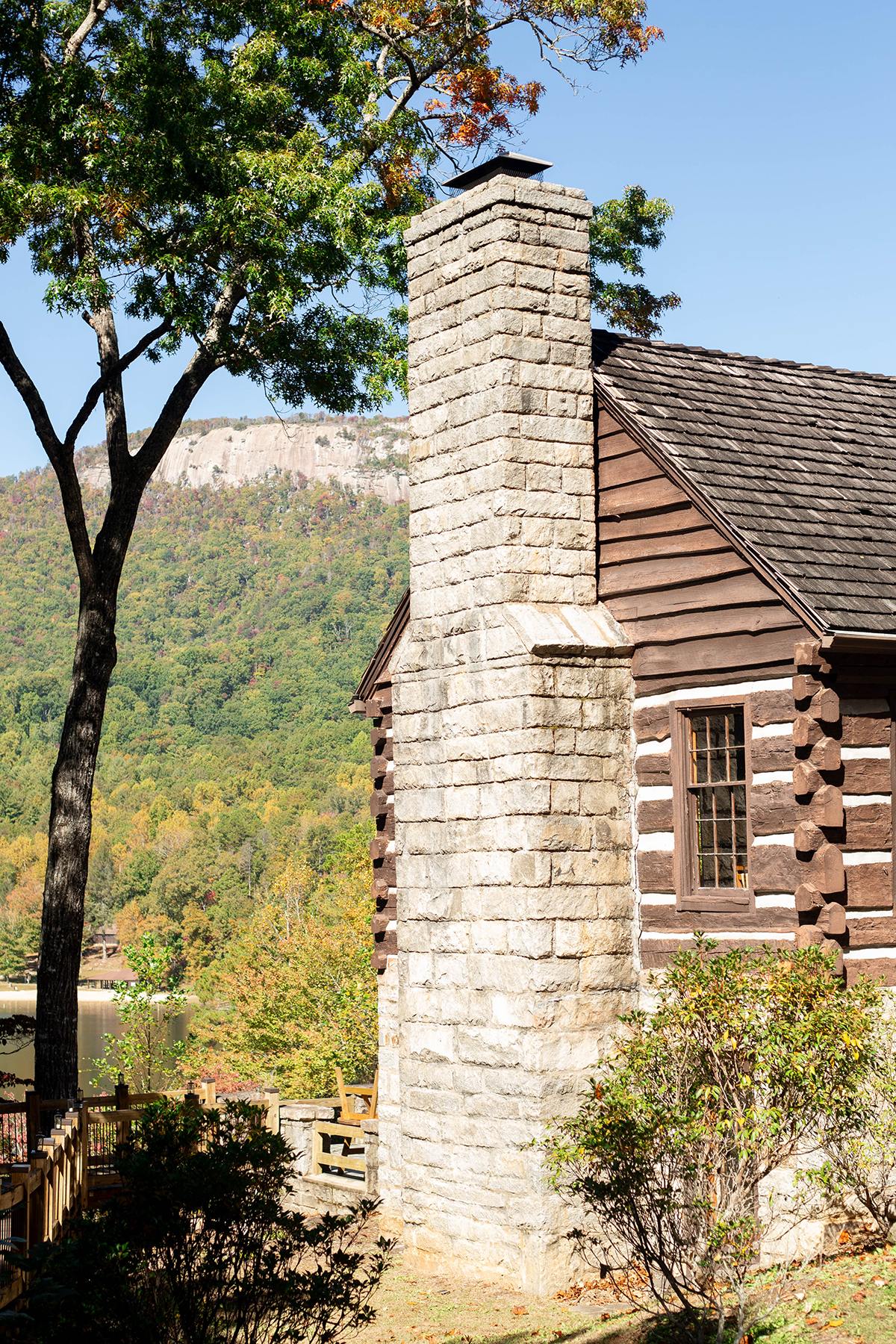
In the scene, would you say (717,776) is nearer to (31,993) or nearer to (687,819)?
(687,819)

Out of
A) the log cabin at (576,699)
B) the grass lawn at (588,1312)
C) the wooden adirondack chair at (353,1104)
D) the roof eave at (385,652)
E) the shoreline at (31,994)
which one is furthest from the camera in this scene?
the shoreline at (31,994)

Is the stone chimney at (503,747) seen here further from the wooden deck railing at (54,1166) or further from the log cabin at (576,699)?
the wooden deck railing at (54,1166)

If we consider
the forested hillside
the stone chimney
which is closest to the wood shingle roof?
the stone chimney

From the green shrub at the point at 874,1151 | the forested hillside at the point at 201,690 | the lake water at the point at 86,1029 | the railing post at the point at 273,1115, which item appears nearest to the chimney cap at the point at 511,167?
the green shrub at the point at 874,1151

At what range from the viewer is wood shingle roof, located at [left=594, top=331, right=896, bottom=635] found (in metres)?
10.1

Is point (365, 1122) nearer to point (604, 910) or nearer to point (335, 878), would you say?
point (604, 910)

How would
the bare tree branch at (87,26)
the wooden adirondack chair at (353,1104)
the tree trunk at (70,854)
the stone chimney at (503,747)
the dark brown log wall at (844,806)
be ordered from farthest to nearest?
the bare tree branch at (87,26) < the wooden adirondack chair at (353,1104) < the tree trunk at (70,854) < the stone chimney at (503,747) < the dark brown log wall at (844,806)

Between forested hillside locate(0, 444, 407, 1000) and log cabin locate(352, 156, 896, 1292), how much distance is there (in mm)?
78879

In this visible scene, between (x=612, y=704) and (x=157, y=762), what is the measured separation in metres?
139

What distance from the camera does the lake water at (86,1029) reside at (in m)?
59.6

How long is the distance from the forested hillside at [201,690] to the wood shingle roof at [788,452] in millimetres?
78779

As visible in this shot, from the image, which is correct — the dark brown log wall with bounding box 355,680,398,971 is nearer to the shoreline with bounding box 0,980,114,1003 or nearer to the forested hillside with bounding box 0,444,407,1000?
the forested hillside with bounding box 0,444,407,1000

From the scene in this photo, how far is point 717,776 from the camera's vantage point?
35.2 ft

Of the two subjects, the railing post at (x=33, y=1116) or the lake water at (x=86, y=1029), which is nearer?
the railing post at (x=33, y=1116)
